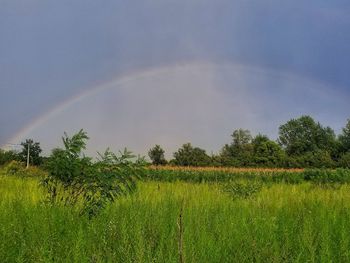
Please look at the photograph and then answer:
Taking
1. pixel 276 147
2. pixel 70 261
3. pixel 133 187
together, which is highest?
pixel 276 147

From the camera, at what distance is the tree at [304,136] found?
9950 cm

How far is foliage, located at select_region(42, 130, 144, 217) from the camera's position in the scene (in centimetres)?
630

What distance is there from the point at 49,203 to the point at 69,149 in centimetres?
79

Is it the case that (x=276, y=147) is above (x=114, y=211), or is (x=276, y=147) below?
above

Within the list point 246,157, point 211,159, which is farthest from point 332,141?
point 211,159

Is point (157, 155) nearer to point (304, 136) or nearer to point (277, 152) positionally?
point (277, 152)

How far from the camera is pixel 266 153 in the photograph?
276 feet

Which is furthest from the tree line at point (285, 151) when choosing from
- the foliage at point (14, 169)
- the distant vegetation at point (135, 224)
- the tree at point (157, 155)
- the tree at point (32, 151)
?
the distant vegetation at point (135, 224)

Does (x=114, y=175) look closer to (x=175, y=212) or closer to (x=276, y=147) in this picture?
(x=175, y=212)

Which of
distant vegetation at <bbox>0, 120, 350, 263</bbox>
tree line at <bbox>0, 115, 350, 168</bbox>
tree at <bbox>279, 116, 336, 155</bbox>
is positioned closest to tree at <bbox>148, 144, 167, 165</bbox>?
tree line at <bbox>0, 115, 350, 168</bbox>

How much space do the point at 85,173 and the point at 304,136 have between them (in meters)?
105

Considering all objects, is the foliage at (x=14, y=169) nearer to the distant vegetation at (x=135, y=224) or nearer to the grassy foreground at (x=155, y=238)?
the distant vegetation at (x=135, y=224)

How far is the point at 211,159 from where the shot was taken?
2778 inches

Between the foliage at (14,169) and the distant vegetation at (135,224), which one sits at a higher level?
the foliage at (14,169)
